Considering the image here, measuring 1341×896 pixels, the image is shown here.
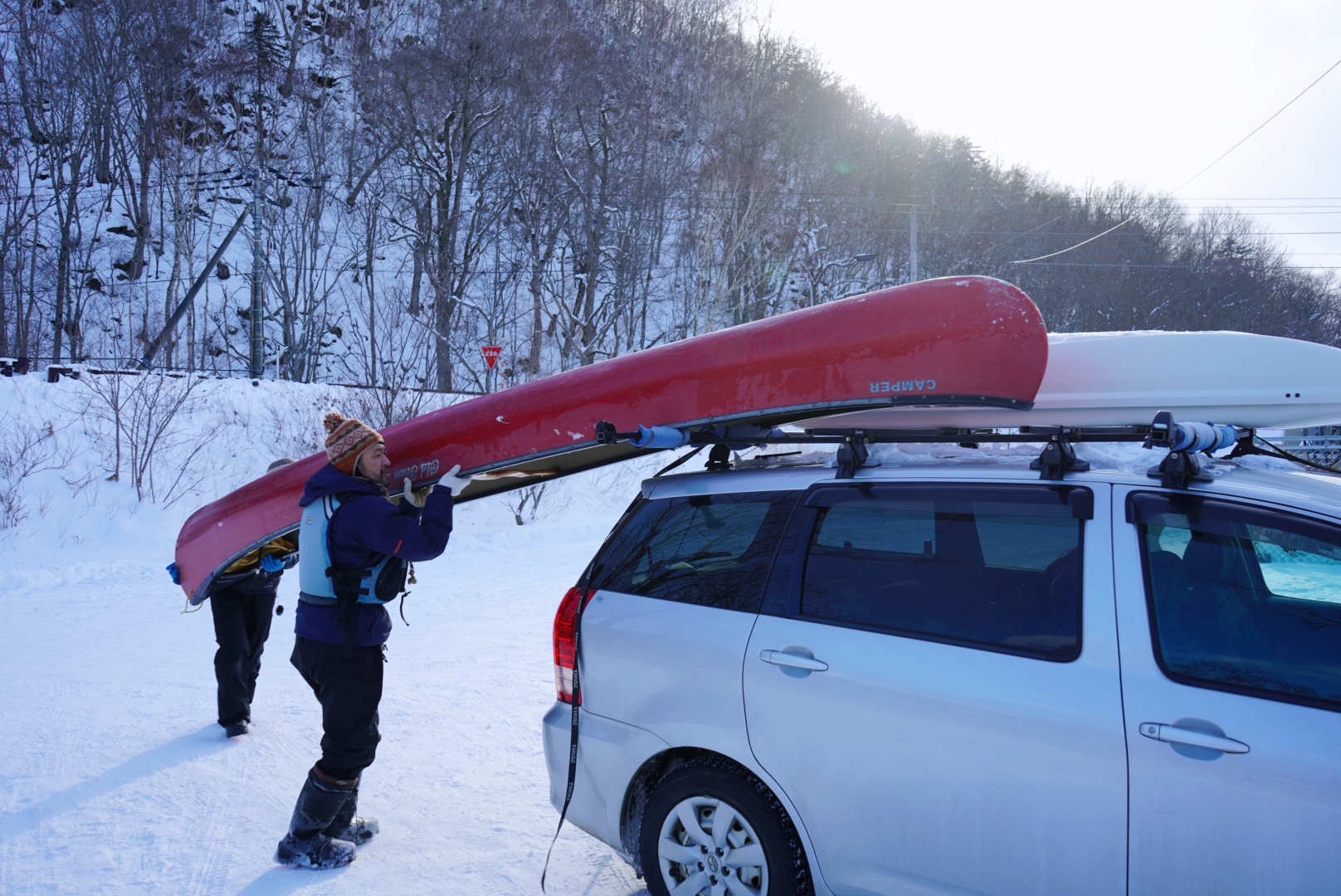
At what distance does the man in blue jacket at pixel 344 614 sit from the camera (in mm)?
3914

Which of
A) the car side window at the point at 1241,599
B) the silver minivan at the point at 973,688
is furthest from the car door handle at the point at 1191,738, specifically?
the car side window at the point at 1241,599

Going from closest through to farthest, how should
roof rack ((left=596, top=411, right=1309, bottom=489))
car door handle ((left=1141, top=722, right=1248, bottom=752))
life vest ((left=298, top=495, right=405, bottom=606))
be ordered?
car door handle ((left=1141, top=722, right=1248, bottom=752))
roof rack ((left=596, top=411, right=1309, bottom=489))
life vest ((left=298, top=495, right=405, bottom=606))

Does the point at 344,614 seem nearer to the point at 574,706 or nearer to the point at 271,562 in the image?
the point at 574,706

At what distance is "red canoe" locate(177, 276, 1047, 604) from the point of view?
10.4 ft

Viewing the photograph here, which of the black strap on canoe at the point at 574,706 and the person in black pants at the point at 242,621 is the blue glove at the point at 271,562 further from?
the black strap on canoe at the point at 574,706

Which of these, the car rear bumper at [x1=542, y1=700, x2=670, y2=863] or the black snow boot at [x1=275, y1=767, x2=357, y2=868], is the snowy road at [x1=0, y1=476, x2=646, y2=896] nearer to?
the black snow boot at [x1=275, y1=767, x2=357, y2=868]

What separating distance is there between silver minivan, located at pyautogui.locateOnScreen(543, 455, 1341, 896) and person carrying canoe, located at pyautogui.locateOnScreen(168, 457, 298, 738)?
2.91 metres

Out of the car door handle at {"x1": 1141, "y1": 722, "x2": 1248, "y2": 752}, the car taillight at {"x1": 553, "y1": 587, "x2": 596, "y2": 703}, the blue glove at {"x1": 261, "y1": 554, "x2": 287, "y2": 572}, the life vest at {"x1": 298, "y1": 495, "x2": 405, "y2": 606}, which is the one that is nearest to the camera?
the car door handle at {"x1": 1141, "y1": 722, "x2": 1248, "y2": 752}

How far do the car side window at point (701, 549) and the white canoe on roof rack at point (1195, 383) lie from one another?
3.43 ft

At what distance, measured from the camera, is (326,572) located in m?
4.00

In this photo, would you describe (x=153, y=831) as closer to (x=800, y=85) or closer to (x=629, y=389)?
(x=629, y=389)

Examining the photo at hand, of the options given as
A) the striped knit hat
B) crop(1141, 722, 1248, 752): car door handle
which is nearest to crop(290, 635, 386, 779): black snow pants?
the striped knit hat

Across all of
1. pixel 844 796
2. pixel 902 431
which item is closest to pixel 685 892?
pixel 844 796

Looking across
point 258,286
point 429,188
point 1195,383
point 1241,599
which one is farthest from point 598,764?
point 429,188
